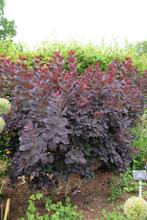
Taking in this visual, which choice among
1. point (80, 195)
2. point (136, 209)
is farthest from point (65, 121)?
point (80, 195)

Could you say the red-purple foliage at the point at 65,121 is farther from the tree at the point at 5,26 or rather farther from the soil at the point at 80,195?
the tree at the point at 5,26

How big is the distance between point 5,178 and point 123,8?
15.6m

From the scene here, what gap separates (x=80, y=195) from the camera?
3883 mm

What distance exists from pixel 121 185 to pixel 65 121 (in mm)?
1407

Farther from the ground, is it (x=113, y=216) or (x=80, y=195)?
(x=80, y=195)

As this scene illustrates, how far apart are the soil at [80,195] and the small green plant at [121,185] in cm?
7

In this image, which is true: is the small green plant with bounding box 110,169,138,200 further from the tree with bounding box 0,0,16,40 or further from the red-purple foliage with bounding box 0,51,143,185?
the tree with bounding box 0,0,16,40

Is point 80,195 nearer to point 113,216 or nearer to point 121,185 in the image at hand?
point 121,185

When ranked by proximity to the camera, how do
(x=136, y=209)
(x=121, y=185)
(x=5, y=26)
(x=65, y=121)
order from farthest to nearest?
(x=5, y=26)
(x=121, y=185)
(x=65, y=121)
(x=136, y=209)

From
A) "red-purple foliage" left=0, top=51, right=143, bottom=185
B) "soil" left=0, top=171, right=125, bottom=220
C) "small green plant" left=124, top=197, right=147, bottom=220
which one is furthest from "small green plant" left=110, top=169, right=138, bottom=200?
"small green plant" left=124, top=197, right=147, bottom=220

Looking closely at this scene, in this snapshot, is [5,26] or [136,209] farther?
[5,26]

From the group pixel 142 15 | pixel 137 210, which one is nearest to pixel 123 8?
pixel 142 15

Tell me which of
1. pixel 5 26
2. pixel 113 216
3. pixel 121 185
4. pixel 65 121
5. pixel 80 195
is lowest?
pixel 113 216

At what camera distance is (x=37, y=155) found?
3016 millimetres
